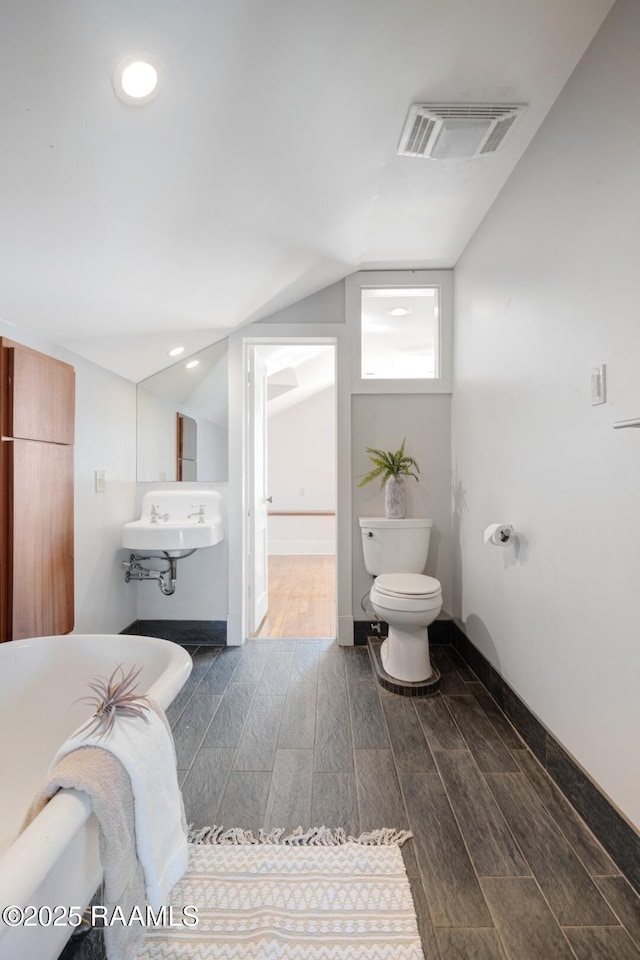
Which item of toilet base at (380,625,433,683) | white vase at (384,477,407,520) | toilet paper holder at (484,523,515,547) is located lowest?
toilet base at (380,625,433,683)

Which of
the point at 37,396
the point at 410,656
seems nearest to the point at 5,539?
the point at 37,396

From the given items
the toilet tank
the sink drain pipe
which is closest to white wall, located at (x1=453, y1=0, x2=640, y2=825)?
the toilet tank

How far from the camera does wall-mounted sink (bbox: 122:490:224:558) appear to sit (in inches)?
95.5

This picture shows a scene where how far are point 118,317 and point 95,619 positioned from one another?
1573 millimetres

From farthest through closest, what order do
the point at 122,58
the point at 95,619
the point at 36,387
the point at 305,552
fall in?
the point at 305,552, the point at 95,619, the point at 36,387, the point at 122,58

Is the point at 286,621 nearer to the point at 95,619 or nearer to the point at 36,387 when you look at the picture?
the point at 95,619

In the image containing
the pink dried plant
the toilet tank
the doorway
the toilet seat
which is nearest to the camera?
the pink dried plant

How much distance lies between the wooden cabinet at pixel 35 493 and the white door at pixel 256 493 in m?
1.14

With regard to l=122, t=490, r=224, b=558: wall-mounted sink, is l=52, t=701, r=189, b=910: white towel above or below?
below

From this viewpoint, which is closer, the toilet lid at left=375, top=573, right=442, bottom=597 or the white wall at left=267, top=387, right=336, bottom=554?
the toilet lid at left=375, top=573, right=442, bottom=597

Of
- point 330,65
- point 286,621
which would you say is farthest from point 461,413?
point 286,621

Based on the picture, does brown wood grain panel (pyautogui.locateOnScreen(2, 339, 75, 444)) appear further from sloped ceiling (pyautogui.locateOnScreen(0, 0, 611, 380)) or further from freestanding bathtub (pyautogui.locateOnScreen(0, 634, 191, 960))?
freestanding bathtub (pyautogui.locateOnScreen(0, 634, 191, 960))

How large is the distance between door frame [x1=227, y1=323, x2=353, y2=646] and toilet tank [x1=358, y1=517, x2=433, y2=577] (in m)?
0.22

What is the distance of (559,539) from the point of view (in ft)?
5.00
